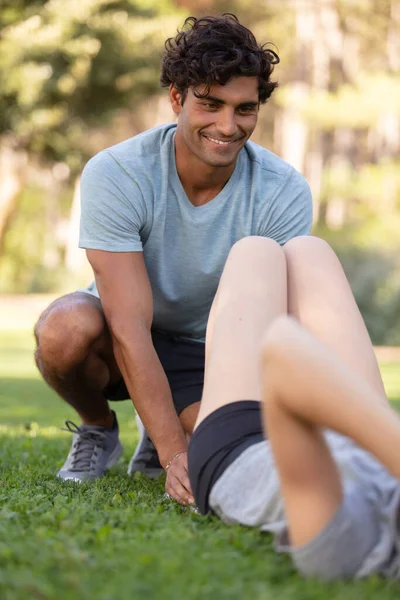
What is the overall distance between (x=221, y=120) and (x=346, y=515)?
80.4 inches

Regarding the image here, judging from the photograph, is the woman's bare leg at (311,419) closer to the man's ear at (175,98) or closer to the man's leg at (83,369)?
the man's leg at (83,369)

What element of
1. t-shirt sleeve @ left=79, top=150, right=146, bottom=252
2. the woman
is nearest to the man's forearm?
t-shirt sleeve @ left=79, top=150, right=146, bottom=252

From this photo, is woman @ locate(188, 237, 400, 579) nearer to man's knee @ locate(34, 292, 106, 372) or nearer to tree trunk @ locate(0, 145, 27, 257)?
man's knee @ locate(34, 292, 106, 372)

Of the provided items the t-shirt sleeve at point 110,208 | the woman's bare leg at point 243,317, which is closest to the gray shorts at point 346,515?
the woman's bare leg at point 243,317

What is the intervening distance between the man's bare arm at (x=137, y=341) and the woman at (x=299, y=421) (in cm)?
61

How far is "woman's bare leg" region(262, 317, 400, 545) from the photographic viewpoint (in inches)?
81.9

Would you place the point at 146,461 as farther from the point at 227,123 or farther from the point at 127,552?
the point at 127,552

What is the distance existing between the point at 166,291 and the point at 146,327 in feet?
1.21

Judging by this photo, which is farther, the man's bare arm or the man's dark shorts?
the man's dark shorts

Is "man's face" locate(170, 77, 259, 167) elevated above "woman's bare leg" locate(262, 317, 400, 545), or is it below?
above

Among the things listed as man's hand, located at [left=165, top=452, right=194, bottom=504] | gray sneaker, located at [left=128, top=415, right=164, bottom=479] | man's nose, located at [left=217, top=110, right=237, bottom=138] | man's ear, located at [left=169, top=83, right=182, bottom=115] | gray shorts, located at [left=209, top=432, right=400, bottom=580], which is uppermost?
man's ear, located at [left=169, top=83, right=182, bottom=115]

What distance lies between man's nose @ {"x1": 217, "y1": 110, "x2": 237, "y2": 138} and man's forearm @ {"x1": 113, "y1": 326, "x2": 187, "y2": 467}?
0.82 m

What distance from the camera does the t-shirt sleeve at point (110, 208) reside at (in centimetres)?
→ 392

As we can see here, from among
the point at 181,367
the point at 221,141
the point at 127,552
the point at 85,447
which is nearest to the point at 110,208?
the point at 221,141
